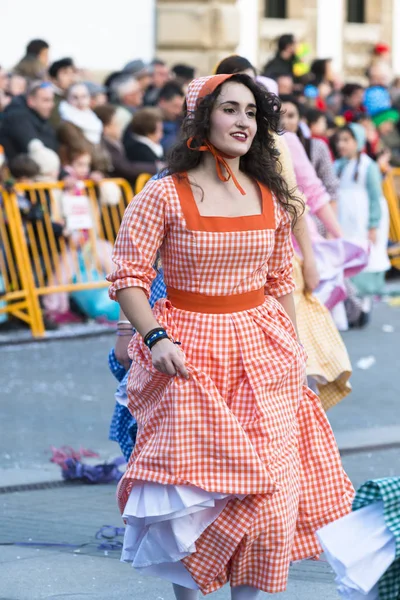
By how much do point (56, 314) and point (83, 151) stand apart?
1.40m

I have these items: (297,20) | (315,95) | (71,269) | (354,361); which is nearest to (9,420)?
(354,361)

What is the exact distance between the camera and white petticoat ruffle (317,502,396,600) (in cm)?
333

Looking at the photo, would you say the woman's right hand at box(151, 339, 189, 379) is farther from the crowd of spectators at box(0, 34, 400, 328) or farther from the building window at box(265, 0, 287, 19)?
the building window at box(265, 0, 287, 19)

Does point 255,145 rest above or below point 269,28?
above

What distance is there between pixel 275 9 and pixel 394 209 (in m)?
9.95

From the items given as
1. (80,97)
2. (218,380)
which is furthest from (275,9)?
(218,380)

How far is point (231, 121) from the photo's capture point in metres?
4.27

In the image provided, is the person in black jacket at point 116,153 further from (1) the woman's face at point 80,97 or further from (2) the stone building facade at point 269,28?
(2) the stone building facade at point 269,28

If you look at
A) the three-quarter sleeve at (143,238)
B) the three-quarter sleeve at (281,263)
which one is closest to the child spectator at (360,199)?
the three-quarter sleeve at (281,263)

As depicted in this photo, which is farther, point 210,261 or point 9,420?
point 9,420

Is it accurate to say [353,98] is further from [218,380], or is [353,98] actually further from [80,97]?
[218,380]

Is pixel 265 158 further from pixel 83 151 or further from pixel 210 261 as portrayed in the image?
pixel 83 151

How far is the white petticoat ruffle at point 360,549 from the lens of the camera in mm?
3328

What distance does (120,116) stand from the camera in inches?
523
